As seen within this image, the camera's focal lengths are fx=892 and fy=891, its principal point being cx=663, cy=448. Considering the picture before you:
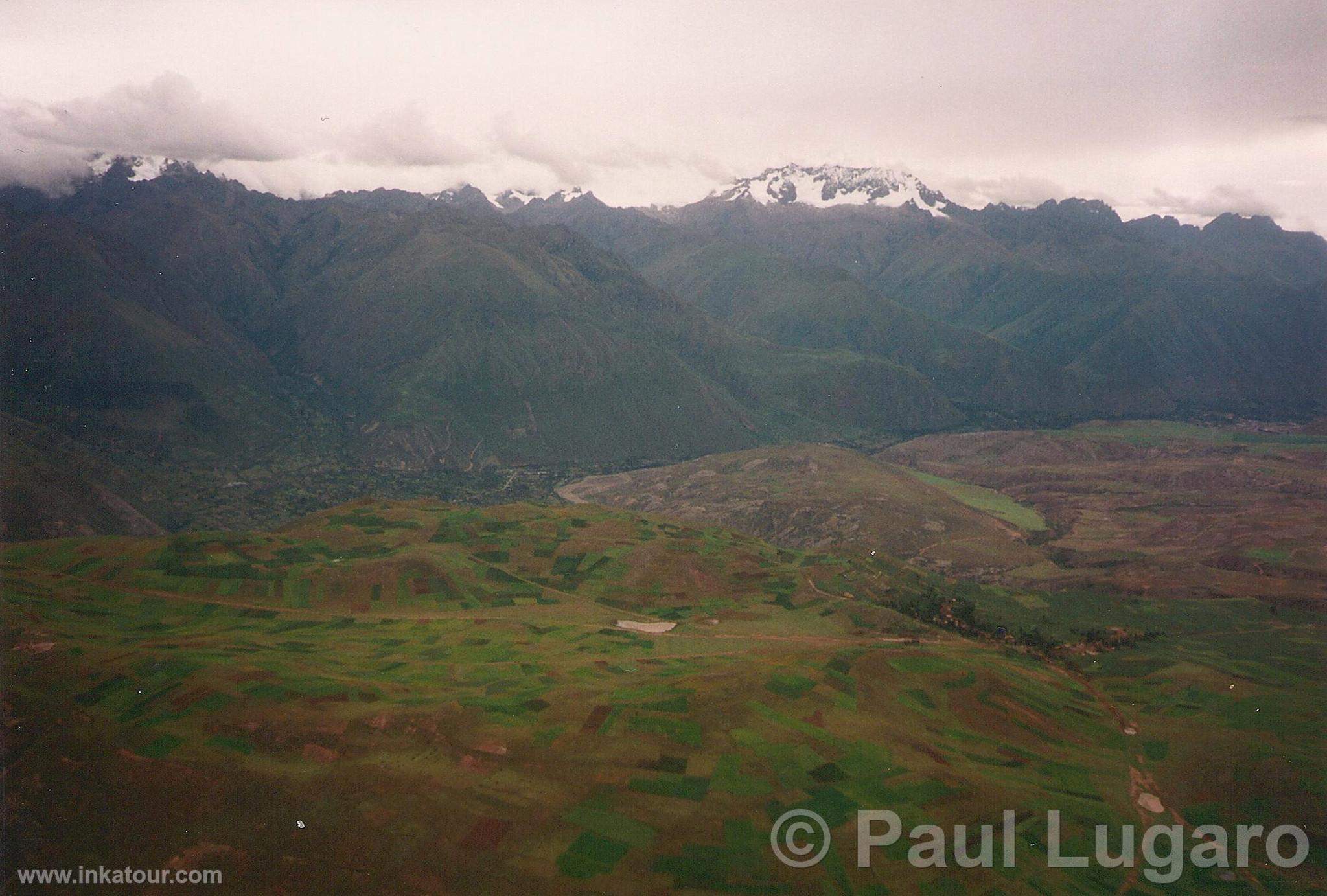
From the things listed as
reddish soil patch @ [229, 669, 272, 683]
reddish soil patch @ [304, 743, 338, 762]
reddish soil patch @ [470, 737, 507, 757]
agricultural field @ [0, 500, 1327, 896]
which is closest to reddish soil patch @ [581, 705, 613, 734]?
agricultural field @ [0, 500, 1327, 896]

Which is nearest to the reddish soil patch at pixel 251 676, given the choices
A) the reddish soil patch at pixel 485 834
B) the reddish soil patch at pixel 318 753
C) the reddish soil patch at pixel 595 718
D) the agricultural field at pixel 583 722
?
the agricultural field at pixel 583 722

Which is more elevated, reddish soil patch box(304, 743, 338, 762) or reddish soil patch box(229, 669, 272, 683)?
reddish soil patch box(229, 669, 272, 683)

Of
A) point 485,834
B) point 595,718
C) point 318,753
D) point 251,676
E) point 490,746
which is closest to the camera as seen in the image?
point 485,834

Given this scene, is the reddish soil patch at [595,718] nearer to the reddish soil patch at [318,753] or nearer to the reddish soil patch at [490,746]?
the reddish soil patch at [490,746]

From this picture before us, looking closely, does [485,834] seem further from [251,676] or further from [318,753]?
[251,676]

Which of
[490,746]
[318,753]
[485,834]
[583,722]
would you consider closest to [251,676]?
[318,753]

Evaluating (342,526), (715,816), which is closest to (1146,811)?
(715,816)

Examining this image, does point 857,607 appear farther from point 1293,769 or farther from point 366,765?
point 366,765

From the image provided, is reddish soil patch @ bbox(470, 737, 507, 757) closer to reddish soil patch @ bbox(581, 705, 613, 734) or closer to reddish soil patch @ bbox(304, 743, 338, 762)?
reddish soil patch @ bbox(581, 705, 613, 734)
